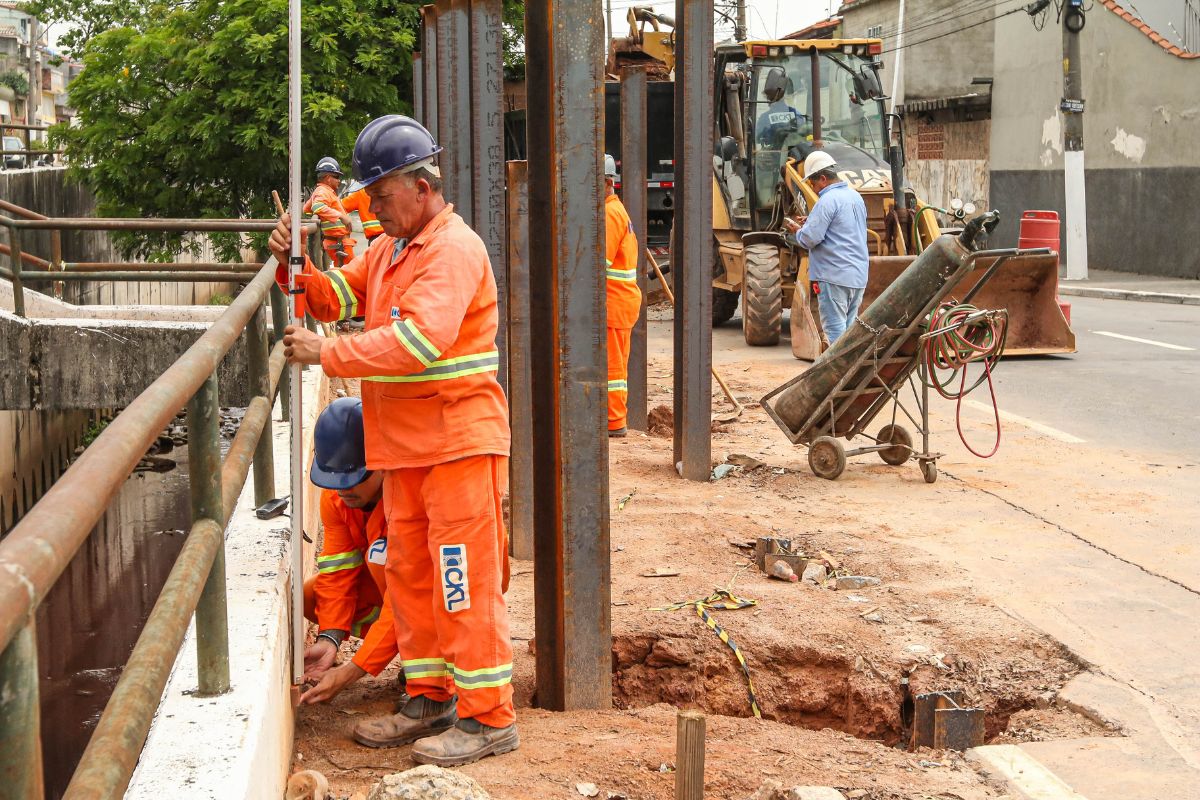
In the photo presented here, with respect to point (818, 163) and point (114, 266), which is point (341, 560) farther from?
point (114, 266)

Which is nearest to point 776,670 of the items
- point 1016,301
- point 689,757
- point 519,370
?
point 689,757

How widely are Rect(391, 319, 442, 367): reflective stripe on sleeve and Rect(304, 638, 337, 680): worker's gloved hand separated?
47.5 inches

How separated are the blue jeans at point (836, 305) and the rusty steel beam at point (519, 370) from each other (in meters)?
4.53

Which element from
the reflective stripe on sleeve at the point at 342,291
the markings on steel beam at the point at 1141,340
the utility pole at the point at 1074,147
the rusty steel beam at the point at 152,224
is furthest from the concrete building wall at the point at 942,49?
the reflective stripe on sleeve at the point at 342,291

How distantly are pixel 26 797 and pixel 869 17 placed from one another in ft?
130

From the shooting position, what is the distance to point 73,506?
1632 millimetres

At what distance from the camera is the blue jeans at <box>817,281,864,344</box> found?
10727 mm

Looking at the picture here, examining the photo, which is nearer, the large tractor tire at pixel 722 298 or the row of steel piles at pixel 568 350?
the row of steel piles at pixel 568 350

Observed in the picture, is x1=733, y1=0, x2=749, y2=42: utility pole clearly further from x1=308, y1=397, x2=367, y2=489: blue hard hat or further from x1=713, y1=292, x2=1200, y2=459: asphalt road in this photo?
x1=308, y1=397, x2=367, y2=489: blue hard hat

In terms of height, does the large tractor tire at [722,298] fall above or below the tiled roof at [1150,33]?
below

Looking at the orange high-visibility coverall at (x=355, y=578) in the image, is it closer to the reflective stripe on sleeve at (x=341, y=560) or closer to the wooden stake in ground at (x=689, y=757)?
the reflective stripe on sleeve at (x=341, y=560)

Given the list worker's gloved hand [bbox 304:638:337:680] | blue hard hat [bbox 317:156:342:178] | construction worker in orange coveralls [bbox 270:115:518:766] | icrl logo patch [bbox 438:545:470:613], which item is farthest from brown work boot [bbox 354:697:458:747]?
blue hard hat [bbox 317:156:342:178]

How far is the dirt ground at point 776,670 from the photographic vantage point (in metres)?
3.88

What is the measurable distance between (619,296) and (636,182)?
83 centimetres
